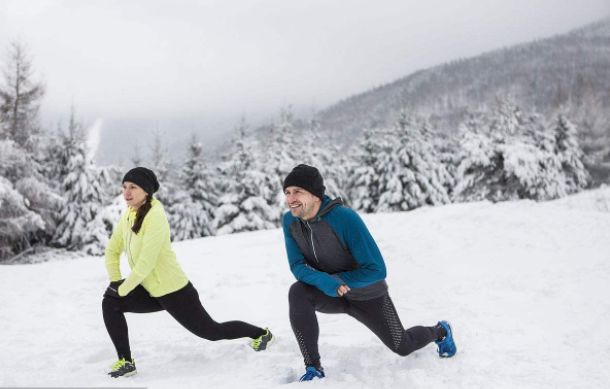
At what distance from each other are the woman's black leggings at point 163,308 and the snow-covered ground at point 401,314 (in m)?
0.32

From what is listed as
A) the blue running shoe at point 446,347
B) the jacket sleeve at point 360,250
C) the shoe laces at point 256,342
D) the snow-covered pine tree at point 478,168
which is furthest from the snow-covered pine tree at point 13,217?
the snow-covered pine tree at point 478,168

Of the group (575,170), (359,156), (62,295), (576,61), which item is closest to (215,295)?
(62,295)

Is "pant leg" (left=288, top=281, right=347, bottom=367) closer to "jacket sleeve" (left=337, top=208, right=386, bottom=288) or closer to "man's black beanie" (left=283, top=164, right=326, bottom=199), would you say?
"jacket sleeve" (left=337, top=208, right=386, bottom=288)

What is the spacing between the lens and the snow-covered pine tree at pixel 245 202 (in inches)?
1152

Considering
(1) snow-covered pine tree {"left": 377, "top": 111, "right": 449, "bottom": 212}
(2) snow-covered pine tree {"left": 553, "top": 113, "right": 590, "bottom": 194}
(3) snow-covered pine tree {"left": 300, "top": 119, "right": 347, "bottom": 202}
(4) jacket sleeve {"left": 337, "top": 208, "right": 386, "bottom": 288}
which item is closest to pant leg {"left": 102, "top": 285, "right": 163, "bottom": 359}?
(4) jacket sleeve {"left": 337, "top": 208, "right": 386, "bottom": 288}

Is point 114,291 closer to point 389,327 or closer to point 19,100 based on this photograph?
point 389,327

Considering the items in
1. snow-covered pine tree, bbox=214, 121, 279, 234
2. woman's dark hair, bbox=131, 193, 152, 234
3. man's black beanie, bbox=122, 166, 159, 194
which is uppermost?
man's black beanie, bbox=122, 166, 159, 194

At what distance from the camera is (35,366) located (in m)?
4.43

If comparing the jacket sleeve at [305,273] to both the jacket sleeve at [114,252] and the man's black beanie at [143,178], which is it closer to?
the man's black beanie at [143,178]

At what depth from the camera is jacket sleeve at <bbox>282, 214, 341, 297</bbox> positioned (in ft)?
12.1

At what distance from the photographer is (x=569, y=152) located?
36.9 metres

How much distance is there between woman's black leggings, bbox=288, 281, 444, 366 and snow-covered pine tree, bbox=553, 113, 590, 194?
37.8 meters

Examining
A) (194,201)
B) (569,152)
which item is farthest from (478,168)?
(194,201)

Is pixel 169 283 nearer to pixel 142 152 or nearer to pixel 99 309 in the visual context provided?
pixel 99 309
